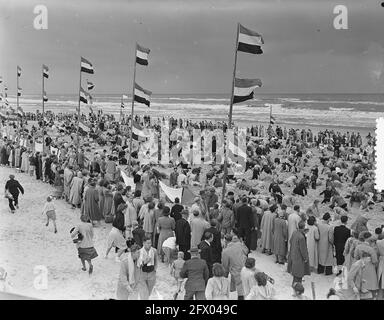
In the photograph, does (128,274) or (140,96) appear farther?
(140,96)

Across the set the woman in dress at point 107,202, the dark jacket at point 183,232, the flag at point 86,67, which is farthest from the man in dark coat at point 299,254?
the flag at point 86,67

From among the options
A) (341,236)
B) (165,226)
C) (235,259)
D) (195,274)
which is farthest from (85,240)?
(341,236)

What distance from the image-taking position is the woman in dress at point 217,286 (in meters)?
6.87

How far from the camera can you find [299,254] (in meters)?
8.91

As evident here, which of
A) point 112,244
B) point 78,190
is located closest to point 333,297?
point 112,244

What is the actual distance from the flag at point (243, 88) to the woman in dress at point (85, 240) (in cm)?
465

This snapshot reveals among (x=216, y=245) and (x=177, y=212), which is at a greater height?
(x=177, y=212)

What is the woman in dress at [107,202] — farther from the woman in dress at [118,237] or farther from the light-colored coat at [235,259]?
the light-colored coat at [235,259]

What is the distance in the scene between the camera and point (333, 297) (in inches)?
293

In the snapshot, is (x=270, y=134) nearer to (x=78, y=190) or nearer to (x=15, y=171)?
(x=15, y=171)

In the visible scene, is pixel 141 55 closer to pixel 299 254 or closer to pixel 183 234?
pixel 183 234

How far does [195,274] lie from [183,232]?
2.12 m

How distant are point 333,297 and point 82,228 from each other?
468 cm

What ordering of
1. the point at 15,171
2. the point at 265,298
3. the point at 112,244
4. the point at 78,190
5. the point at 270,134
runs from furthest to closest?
the point at 270,134
the point at 15,171
the point at 78,190
the point at 112,244
the point at 265,298
